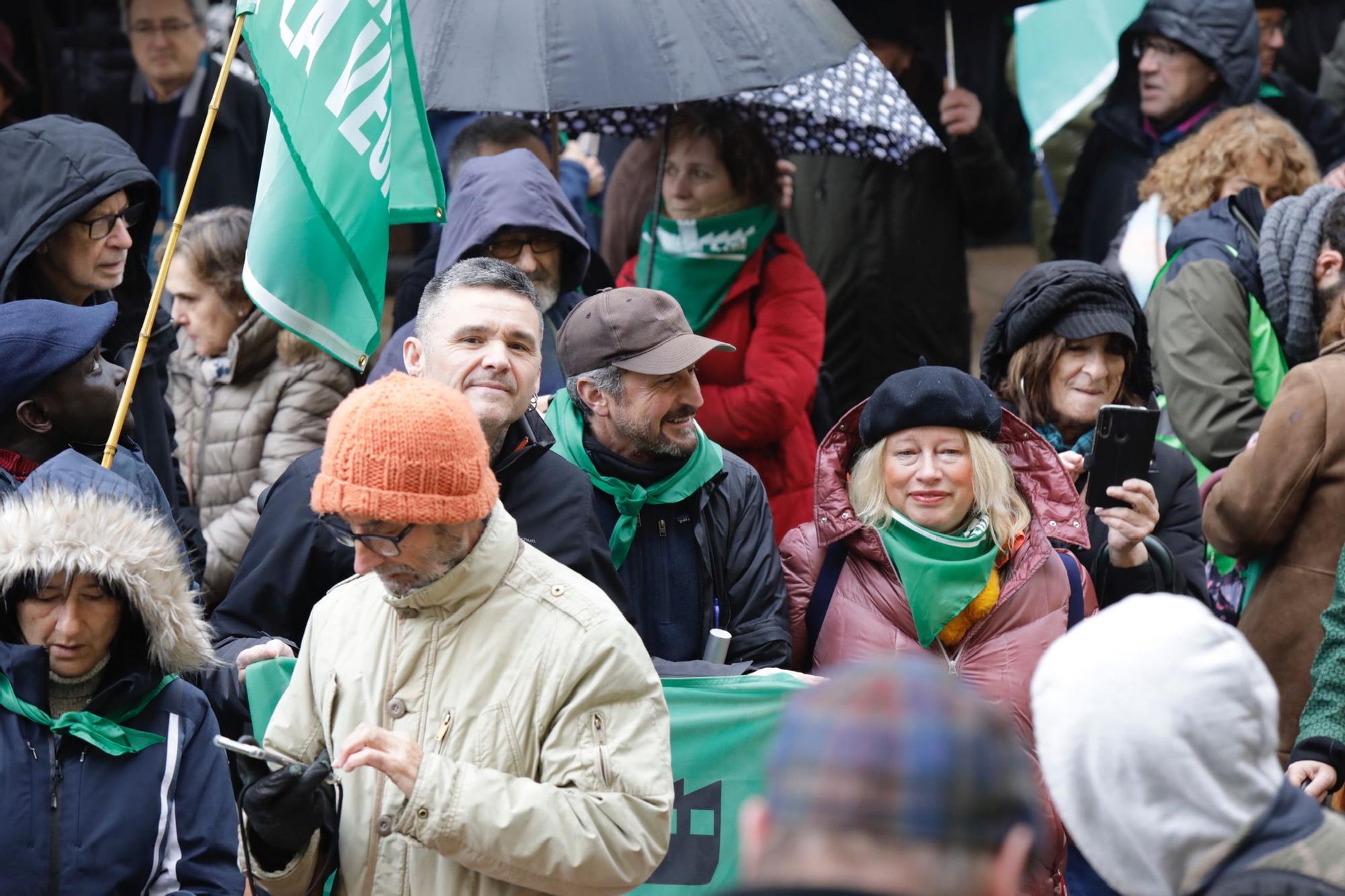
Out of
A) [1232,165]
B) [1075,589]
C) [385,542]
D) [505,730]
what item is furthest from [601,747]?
[1232,165]

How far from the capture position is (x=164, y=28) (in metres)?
7.23

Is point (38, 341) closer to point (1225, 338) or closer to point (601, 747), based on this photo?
point (601, 747)

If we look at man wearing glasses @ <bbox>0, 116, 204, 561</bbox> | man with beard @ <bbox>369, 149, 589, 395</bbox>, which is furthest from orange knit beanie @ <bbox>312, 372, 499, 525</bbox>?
man with beard @ <bbox>369, 149, 589, 395</bbox>

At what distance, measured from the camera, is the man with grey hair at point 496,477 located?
12.3 feet

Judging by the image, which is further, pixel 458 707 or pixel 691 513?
pixel 691 513

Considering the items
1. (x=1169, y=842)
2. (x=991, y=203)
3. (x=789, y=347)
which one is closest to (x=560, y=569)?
(x=1169, y=842)

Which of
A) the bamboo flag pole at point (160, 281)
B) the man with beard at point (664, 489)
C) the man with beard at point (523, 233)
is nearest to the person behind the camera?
the bamboo flag pole at point (160, 281)

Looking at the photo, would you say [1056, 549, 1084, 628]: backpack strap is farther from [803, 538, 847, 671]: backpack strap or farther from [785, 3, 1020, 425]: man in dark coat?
[785, 3, 1020, 425]: man in dark coat

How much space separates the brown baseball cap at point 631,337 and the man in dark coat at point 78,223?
1242mm

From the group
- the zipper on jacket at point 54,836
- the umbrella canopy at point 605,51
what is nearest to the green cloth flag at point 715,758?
the zipper on jacket at point 54,836

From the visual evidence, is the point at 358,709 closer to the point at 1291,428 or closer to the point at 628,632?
the point at 628,632

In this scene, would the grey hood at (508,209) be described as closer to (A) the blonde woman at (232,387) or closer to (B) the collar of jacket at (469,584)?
(A) the blonde woman at (232,387)

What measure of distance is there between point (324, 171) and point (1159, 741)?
9.29ft

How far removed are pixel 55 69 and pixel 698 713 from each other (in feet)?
20.1
